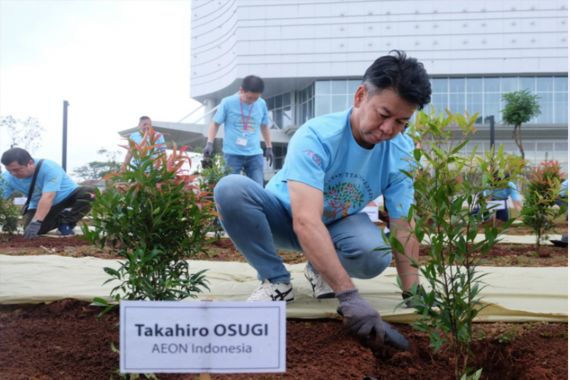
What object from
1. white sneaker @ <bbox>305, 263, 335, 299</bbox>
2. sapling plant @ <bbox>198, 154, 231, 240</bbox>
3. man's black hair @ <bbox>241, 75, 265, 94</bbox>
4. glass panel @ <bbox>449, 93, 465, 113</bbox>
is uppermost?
glass panel @ <bbox>449, 93, 465, 113</bbox>

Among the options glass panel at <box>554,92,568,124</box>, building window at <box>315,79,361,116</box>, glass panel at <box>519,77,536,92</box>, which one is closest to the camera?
glass panel at <box>554,92,568,124</box>

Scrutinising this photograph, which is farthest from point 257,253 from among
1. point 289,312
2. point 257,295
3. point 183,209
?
point 183,209

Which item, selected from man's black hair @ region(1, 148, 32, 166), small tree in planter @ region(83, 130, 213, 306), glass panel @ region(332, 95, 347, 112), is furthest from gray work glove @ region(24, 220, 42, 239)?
glass panel @ region(332, 95, 347, 112)

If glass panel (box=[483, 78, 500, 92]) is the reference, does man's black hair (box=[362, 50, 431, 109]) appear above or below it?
below

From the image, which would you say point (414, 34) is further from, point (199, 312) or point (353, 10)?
point (199, 312)

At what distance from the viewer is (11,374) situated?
180 centimetres

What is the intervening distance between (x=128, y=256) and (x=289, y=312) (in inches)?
34.6

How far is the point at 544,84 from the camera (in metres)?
41.6

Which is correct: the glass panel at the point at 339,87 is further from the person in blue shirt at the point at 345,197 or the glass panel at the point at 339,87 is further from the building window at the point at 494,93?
the person in blue shirt at the point at 345,197

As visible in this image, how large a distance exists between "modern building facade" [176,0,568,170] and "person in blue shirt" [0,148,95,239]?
113 ft

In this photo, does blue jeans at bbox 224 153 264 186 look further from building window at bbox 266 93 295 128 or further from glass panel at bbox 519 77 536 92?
glass panel at bbox 519 77 536 92

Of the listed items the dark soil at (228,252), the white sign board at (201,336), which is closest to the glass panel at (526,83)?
the dark soil at (228,252)

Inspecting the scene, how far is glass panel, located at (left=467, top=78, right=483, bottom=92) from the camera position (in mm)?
42719

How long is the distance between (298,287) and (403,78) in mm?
1624
